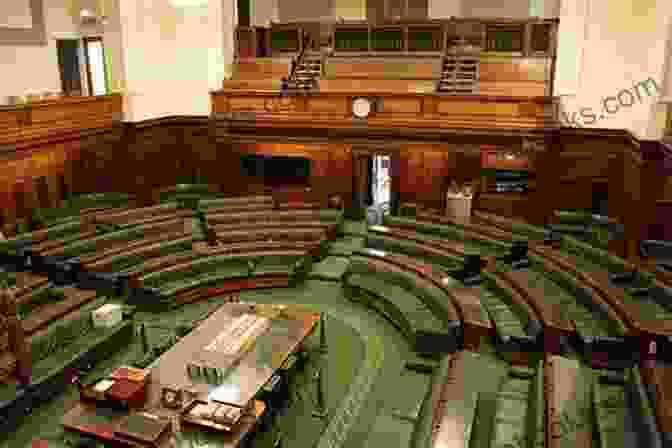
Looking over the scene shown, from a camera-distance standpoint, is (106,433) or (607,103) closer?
(106,433)

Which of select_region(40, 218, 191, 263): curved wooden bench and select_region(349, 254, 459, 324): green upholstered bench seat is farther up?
select_region(40, 218, 191, 263): curved wooden bench

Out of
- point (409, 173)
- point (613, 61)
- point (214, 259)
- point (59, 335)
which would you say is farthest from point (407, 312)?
point (613, 61)

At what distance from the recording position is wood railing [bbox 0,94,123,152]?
10.8m

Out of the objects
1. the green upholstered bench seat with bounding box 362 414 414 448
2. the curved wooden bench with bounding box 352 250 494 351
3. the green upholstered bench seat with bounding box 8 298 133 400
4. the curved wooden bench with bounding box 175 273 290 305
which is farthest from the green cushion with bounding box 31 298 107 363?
the curved wooden bench with bounding box 352 250 494 351

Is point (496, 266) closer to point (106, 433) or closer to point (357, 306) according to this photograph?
point (357, 306)

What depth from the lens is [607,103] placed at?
37.9 ft

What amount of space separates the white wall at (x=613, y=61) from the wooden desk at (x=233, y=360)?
23.9 ft

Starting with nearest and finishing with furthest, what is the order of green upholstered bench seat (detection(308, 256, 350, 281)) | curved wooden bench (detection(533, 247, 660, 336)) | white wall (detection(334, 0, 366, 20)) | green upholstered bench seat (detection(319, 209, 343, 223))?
1. curved wooden bench (detection(533, 247, 660, 336))
2. green upholstered bench seat (detection(308, 256, 350, 281))
3. green upholstered bench seat (detection(319, 209, 343, 223))
4. white wall (detection(334, 0, 366, 20))

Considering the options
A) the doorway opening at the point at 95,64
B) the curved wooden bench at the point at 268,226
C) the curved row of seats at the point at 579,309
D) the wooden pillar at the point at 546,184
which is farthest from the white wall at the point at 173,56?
the curved row of seats at the point at 579,309

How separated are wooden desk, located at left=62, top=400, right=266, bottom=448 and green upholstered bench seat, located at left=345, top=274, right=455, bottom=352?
2.70 metres

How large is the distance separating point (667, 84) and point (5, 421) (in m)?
11.4

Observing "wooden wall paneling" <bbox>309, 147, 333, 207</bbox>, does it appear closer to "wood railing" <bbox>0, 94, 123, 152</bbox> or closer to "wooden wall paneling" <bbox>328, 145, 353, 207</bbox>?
"wooden wall paneling" <bbox>328, 145, 353, 207</bbox>

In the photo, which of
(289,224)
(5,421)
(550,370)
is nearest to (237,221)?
(289,224)

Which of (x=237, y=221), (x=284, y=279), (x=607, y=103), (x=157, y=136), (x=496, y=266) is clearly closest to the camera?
(x=496, y=266)
